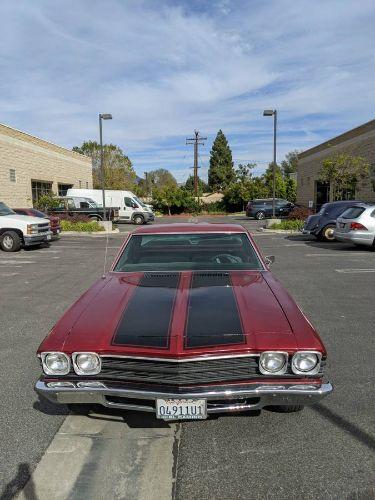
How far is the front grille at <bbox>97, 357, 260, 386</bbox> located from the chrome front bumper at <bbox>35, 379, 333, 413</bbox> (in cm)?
6

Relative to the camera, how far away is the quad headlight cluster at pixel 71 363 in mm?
2857

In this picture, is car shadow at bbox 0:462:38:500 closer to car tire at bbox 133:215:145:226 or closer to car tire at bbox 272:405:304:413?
car tire at bbox 272:405:304:413

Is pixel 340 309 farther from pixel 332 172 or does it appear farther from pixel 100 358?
pixel 332 172

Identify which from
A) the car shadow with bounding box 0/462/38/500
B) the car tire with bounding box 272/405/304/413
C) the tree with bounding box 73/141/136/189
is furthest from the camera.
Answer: the tree with bounding box 73/141/136/189

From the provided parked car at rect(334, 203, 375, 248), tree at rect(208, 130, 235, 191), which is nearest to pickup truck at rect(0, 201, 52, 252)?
parked car at rect(334, 203, 375, 248)

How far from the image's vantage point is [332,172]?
24.7 metres

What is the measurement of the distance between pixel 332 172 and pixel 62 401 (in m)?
24.2

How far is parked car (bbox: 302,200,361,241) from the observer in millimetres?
16938

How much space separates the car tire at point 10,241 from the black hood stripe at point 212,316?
12.2m

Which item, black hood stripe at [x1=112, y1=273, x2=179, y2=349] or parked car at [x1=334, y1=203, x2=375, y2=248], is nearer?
black hood stripe at [x1=112, y1=273, x2=179, y2=349]

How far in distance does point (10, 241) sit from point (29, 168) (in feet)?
51.7

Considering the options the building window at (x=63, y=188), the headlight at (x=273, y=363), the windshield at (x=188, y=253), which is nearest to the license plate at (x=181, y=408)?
the headlight at (x=273, y=363)

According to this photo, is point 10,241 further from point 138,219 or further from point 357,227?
point 138,219

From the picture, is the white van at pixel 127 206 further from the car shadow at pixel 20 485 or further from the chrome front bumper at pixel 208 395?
the car shadow at pixel 20 485
